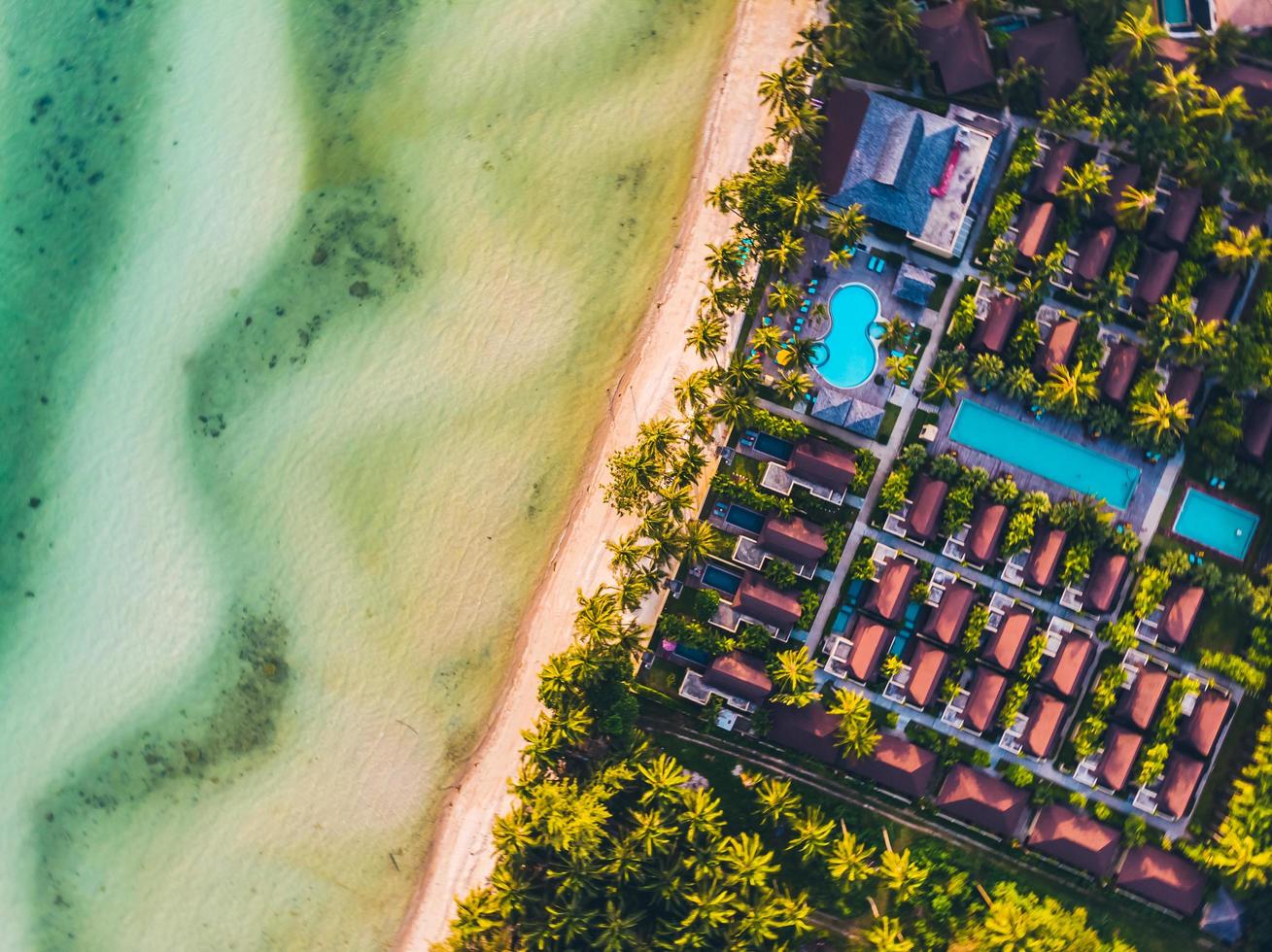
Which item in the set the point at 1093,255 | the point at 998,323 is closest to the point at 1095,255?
the point at 1093,255

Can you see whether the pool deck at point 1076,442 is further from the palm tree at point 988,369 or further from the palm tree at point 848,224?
the palm tree at point 848,224

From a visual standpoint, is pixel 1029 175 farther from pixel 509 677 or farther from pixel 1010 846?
pixel 509 677

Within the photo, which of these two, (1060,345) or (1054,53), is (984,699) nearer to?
(1060,345)

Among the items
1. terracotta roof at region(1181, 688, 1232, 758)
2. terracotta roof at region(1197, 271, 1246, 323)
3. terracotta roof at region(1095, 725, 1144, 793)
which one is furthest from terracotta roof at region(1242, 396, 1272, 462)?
terracotta roof at region(1095, 725, 1144, 793)

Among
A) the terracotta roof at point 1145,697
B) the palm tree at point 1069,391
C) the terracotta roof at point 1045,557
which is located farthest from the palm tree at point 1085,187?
the terracotta roof at point 1145,697

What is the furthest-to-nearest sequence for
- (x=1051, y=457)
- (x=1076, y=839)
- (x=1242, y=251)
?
(x=1051, y=457) < (x=1076, y=839) < (x=1242, y=251)

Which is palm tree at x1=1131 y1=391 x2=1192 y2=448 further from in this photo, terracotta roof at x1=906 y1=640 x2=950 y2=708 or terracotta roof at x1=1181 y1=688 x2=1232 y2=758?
terracotta roof at x1=906 y1=640 x2=950 y2=708
